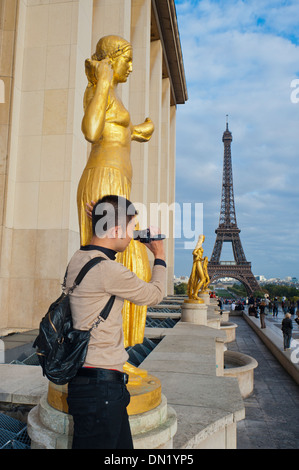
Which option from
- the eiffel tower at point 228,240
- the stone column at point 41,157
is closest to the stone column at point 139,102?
the stone column at point 41,157

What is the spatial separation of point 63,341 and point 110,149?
205 centimetres

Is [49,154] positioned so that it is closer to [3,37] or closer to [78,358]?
[3,37]

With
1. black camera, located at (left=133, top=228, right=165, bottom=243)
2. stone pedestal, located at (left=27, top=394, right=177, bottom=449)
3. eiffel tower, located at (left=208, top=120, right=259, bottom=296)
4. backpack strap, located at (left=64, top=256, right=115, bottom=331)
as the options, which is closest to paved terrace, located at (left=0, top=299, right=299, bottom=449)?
stone pedestal, located at (left=27, top=394, right=177, bottom=449)

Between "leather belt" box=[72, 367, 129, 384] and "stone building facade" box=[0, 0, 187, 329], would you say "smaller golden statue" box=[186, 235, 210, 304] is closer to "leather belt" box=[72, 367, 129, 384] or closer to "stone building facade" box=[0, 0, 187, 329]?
"stone building facade" box=[0, 0, 187, 329]

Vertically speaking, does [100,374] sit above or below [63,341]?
below

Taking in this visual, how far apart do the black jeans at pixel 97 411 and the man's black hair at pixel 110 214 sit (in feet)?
2.43

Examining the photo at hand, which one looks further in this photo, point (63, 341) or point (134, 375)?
point (134, 375)

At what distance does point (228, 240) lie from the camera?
232 feet

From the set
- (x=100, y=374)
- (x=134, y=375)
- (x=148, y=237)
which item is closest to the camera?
(x=100, y=374)

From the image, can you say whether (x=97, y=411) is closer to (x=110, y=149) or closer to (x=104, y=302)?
(x=104, y=302)

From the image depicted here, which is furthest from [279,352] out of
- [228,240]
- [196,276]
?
[228,240]

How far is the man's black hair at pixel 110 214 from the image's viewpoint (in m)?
1.88

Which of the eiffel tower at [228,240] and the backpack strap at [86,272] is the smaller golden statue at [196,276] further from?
the eiffel tower at [228,240]

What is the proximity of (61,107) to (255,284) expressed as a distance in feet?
184
